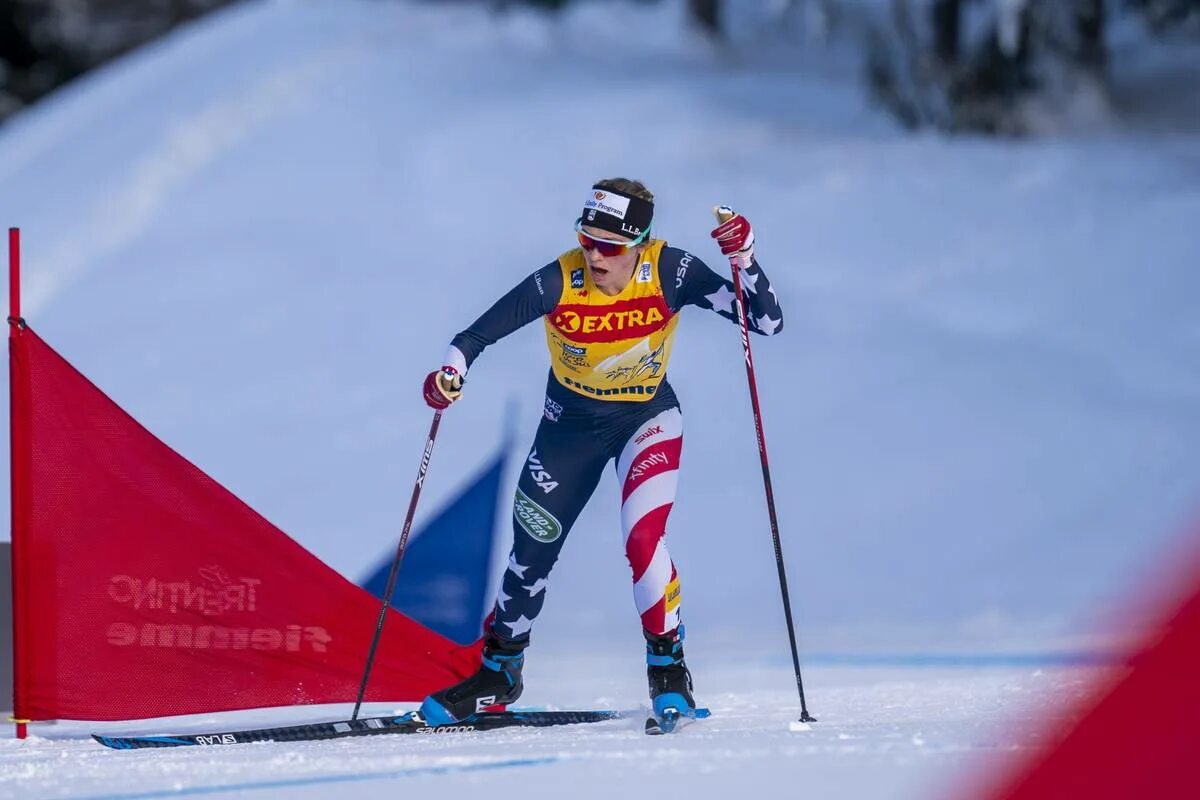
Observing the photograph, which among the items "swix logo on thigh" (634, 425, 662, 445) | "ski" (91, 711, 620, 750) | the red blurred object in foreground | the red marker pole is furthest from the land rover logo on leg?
the red blurred object in foreground

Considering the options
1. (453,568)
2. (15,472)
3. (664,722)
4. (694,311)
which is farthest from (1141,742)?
(694,311)

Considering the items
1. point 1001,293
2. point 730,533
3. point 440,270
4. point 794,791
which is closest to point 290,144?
point 440,270

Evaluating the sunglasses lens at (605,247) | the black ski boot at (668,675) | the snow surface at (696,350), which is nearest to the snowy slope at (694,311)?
the snow surface at (696,350)

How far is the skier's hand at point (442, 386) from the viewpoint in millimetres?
→ 5805

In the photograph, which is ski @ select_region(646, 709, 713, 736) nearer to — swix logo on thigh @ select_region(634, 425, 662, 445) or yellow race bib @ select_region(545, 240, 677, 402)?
swix logo on thigh @ select_region(634, 425, 662, 445)

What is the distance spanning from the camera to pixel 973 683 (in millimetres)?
6801

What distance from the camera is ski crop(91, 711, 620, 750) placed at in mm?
5750

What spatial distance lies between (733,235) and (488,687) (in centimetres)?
173

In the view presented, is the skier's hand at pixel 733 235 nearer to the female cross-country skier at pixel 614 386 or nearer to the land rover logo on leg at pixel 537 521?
the female cross-country skier at pixel 614 386

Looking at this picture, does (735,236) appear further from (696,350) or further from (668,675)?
(696,350)

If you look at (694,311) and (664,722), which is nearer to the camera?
(664,722)

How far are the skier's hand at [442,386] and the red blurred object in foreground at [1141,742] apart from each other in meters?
2.59

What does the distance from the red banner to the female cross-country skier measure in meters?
0.63

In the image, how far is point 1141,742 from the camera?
138 inches
